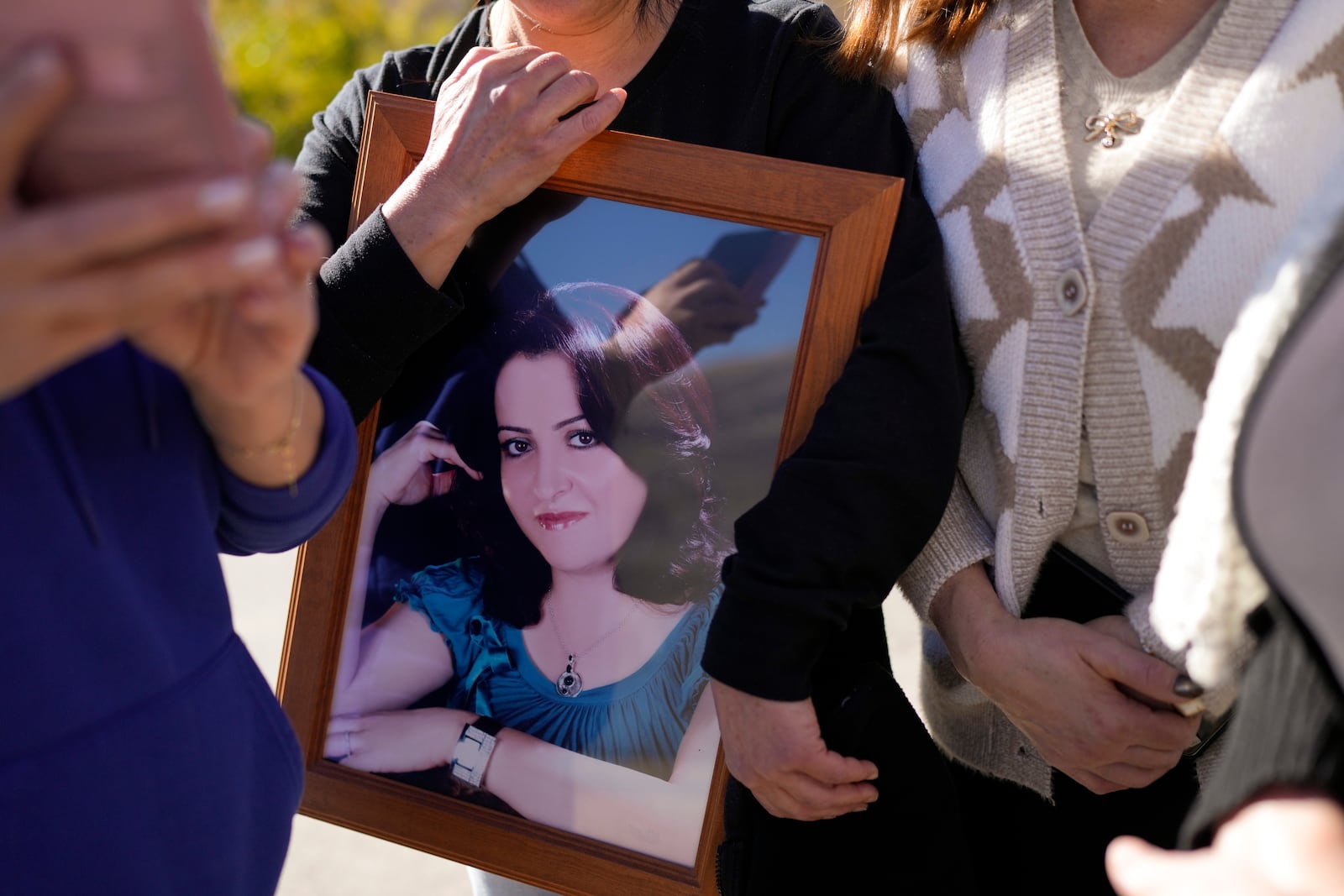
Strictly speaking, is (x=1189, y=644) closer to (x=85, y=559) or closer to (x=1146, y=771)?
(x=1146, y=771)

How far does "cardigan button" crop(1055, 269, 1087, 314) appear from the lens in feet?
3.83

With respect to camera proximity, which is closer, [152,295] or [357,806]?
[152,295]

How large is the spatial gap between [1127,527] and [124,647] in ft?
3.33

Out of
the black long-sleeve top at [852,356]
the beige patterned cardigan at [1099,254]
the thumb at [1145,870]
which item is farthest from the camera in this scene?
the black long-sleeve top at [852,356]

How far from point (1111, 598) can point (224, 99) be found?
1.04 m

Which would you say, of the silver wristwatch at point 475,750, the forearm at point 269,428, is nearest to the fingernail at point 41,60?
the forearm at point 269,428

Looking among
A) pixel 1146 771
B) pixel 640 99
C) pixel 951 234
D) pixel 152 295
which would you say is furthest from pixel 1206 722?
pixel 152 295

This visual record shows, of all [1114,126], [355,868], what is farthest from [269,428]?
[355,868]

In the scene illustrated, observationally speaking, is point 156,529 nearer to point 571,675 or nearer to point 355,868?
point 571,675

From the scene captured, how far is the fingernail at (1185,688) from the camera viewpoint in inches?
45.0

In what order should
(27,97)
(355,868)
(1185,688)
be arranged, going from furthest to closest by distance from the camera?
(355,868) < (1185,688) < (27,97)

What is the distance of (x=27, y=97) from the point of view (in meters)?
0.69

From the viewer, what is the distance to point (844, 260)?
132 cm

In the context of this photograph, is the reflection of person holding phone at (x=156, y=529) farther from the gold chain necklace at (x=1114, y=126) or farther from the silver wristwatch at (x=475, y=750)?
the gold chain necklace at (x=1114, y=126)
